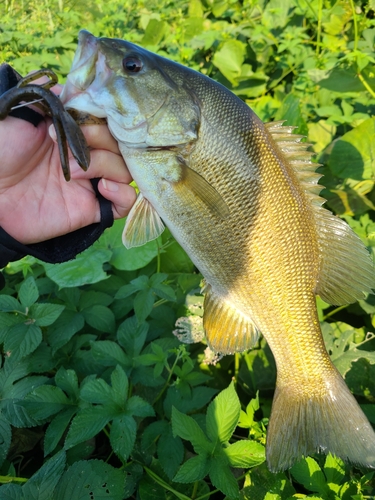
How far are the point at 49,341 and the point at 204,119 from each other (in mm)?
1085

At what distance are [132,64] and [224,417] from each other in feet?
3.84

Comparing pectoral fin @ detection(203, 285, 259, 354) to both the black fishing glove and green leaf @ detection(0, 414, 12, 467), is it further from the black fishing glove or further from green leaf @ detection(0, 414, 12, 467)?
green leaf @ detection(0, 414, 12, 467)

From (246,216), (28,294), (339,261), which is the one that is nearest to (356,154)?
(339,261)

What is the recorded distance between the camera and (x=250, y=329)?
163 cm

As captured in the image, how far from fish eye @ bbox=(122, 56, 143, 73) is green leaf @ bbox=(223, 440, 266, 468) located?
1.24m

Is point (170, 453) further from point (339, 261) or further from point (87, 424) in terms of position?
point (339, 261)

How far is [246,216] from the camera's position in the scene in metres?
1.43

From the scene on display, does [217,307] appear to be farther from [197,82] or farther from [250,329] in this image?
[197,82]

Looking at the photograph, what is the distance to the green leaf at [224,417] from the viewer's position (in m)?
1.35

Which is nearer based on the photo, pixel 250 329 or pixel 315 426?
pixel 315 426

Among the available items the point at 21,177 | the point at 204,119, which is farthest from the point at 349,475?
the point at 21,177

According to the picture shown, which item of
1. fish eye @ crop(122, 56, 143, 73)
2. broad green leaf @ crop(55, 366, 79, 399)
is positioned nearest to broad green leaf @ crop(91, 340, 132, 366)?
broad green leaf @ crop(55, 366, 79, 399)

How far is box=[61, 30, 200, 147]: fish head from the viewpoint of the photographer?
130cm

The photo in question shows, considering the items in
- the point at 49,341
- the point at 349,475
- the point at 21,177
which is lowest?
the point at 349,475
